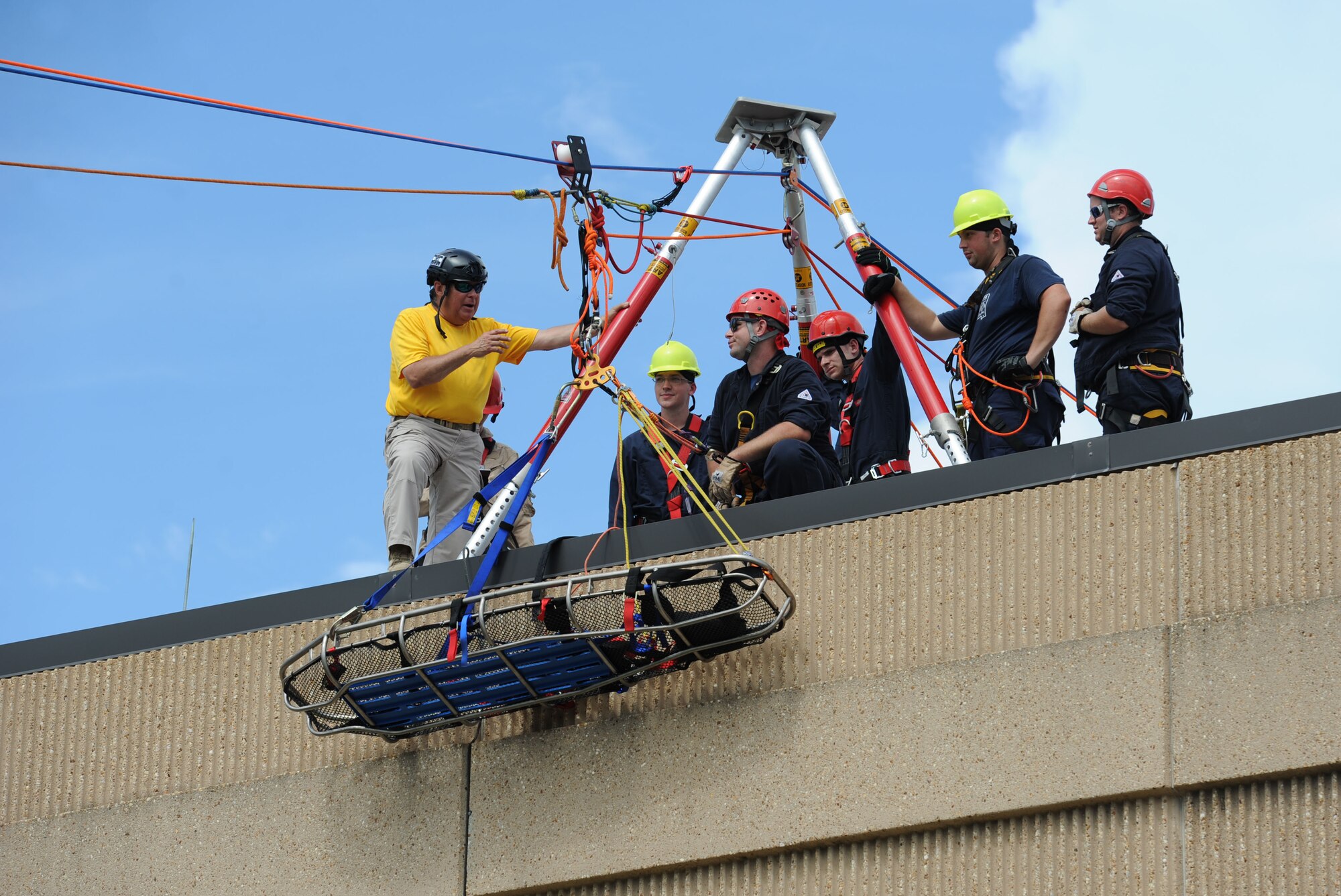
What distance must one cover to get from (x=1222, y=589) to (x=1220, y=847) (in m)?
0.83

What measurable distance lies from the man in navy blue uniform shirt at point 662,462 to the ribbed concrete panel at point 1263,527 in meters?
2.63

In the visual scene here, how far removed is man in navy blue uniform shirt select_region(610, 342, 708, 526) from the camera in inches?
327

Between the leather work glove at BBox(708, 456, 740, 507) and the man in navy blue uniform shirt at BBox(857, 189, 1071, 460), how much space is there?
39.2 inches

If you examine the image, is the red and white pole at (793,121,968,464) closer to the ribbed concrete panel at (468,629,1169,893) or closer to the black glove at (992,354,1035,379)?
the black glove at (992,354,1035,379)

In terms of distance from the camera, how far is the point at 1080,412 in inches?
321

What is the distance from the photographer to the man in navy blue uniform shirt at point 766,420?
284 inches

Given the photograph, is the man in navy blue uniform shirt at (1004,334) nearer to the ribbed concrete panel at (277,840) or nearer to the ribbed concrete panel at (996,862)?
the ribbed concrete panel at (996,862)

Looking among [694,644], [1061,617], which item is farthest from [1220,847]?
[694,644]

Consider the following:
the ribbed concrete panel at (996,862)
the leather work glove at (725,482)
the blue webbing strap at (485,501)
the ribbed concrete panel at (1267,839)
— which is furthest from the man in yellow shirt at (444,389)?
the ribbed concrete panel at (1267,839)

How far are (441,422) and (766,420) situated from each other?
1500 mm

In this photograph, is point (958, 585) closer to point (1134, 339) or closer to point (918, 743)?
point (918, 743)

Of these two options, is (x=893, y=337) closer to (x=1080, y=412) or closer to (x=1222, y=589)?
(x=1080, y=412)

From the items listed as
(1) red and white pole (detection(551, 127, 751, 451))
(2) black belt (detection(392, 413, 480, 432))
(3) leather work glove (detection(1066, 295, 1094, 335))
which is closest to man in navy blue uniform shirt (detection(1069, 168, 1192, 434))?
(3) leather work glove (detection(1066, 295, 1094, 335))

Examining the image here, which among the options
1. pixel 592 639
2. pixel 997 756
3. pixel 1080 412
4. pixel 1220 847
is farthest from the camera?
pixel 1080 412
